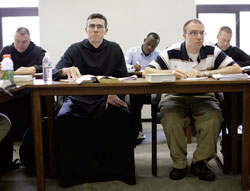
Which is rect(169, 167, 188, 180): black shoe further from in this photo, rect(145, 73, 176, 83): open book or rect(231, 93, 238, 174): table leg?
rect(145, 73, 176, 83): open book

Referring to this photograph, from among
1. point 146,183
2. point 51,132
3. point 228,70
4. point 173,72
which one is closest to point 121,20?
point 228,70

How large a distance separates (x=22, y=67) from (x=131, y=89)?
5.61ft

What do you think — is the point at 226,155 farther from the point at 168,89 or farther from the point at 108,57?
the point at 108,57

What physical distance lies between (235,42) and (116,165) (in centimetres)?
383

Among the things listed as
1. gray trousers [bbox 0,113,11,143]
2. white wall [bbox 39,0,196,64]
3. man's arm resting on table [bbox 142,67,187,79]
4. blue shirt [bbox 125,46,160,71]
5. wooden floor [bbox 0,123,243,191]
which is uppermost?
white wall [bbox 39,0,196,64]

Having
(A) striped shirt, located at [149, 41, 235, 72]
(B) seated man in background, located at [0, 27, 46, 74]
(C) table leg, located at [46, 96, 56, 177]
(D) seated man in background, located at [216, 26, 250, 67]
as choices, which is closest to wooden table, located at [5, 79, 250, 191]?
(C) table leg, located at [46, 96, 56, 177]

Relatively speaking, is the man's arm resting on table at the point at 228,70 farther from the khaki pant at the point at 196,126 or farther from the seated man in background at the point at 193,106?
the khaki pant at the point at 196,126

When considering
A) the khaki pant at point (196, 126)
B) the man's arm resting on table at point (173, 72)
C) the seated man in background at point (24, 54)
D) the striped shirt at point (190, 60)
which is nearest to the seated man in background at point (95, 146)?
the khaki pant at point (196, 126)

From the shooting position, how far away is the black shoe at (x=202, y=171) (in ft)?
7.06

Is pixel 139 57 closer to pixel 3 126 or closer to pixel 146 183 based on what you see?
pixel 146 183

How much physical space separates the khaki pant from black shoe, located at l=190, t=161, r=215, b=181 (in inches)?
1.6

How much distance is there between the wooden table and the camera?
1905mm

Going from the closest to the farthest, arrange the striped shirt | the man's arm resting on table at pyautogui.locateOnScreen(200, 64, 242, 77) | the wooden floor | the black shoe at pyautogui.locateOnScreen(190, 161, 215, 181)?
the wooden floor < the black shoe at pyautogui.locateOnScreen(190, 161, 215, 181) < the man's arm resting on table at pyautogui.locateOnScreen(200, 64, 242, 77) < the striped shirt

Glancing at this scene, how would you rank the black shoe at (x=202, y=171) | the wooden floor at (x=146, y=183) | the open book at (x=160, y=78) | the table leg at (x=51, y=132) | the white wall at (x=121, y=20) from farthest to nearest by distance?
the white wall at (x=121, y=20)
the table leg at (x=51, y=132)
the black shoe at (x=202, y=171)
the wooden floor at (x=146, y=183)
the open book at (x=160, y=78)
